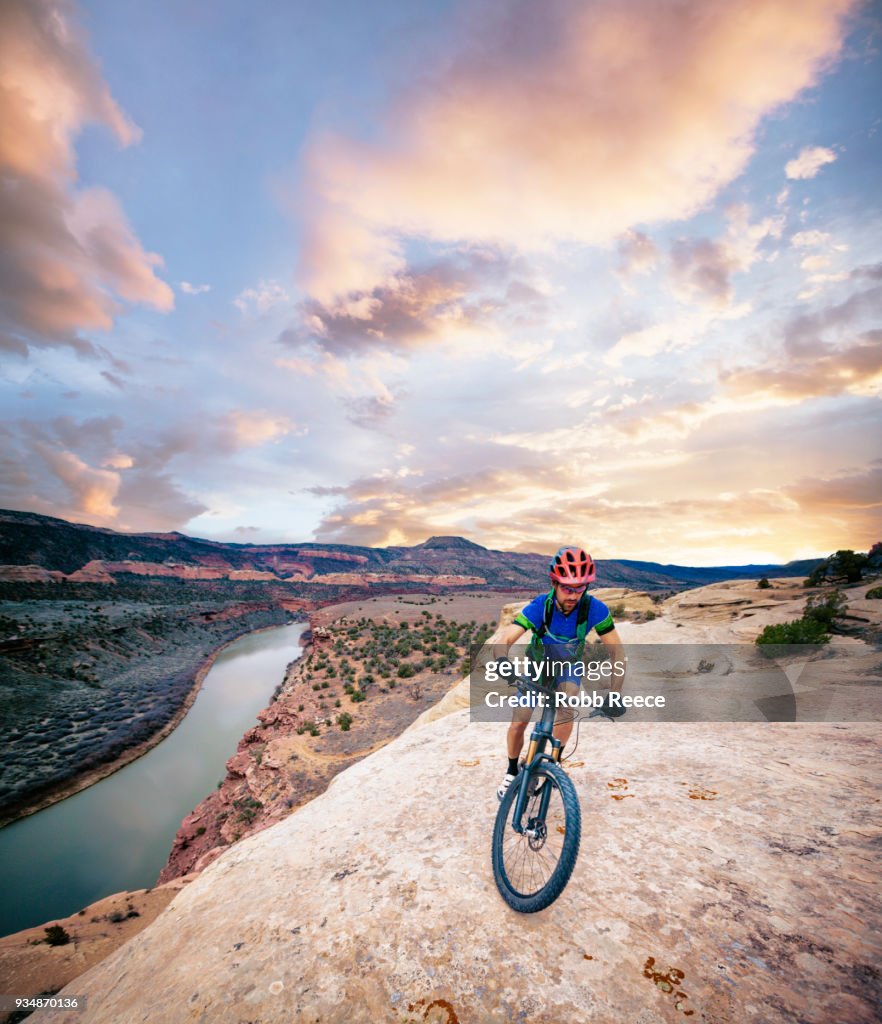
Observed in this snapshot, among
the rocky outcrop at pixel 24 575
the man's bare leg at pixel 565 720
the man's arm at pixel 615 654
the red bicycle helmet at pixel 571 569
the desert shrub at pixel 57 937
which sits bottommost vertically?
the desert shrub at pixel 57 937

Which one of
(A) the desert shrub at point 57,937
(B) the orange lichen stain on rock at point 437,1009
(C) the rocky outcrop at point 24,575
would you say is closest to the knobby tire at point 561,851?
(B) the orange lichen stain on rock at point 437,1009

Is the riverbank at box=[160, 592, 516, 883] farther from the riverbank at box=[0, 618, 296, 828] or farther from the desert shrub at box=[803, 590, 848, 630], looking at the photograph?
the desert shrub at box=[803, 590, 848, 630]

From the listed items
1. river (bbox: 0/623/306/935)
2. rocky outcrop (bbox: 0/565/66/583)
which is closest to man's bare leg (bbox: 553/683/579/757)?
river (bbox: 0/623/306/935)

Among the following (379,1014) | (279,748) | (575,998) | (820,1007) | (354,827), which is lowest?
(279,748)

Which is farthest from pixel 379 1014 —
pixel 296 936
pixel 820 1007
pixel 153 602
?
pixel 153 602

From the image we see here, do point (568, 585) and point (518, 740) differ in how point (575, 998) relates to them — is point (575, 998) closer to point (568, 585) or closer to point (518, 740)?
A: point (518, 740)

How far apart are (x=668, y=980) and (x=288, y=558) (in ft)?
560

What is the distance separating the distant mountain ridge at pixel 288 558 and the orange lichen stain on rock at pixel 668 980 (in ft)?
350

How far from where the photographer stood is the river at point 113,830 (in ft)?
47.4

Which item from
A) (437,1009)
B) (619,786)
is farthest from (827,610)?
(437,1009)

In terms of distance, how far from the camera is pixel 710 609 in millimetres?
22266

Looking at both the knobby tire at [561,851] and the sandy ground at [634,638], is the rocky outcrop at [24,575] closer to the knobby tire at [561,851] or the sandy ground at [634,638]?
the sandy ground at [634,638]

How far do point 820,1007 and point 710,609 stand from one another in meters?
24.0

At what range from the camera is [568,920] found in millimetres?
2984
